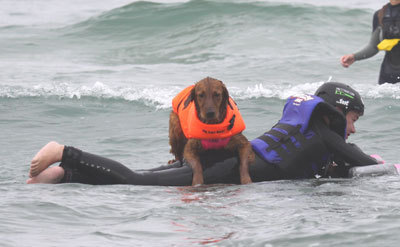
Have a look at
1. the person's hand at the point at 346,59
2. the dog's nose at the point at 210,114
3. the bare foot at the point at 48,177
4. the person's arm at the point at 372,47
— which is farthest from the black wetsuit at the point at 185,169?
the person's arm at the point at 372,47

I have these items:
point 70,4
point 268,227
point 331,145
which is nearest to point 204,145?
point 331,145

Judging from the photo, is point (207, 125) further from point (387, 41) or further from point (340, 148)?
point (387, 41)

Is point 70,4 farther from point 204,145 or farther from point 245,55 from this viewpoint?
point 204,145

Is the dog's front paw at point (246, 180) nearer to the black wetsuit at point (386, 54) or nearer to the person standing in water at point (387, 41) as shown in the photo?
the person standing in water at point (387, 41)

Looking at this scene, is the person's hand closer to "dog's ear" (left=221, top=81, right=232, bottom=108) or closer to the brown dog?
the brown dog

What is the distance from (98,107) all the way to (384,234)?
8834 millimetres

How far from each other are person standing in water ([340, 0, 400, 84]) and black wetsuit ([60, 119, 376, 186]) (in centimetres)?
448

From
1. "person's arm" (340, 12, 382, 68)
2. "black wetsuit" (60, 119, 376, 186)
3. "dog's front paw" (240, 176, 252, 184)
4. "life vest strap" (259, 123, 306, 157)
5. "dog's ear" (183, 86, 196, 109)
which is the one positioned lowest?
"dog's front paw" (240, 176, 252, 184)

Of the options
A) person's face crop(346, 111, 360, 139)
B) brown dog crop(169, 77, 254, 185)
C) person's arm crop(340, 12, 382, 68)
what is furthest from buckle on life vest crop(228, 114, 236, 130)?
person's arm crop(340, 12, 382, 68)

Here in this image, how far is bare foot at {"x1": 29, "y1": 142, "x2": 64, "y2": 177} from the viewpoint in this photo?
24.0 ft

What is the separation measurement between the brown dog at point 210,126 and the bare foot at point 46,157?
1352mm

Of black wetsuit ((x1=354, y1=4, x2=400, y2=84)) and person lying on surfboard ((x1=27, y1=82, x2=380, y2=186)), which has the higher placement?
black wetsuit ((x1=354, y1=4, x2=400, y2=84))

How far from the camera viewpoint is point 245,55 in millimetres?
19156

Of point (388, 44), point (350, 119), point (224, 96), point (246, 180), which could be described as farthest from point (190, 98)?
point (388, 44)
